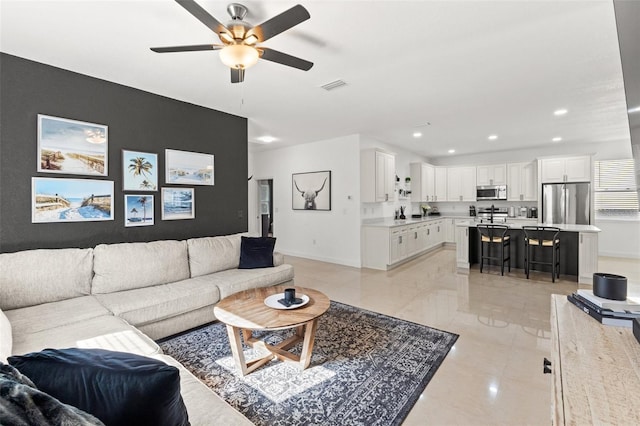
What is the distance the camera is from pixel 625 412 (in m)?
0.75

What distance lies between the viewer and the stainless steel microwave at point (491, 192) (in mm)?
7532

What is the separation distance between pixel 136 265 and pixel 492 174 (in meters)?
8.19

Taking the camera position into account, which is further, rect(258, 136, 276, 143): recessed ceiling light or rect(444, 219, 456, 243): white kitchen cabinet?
rect(444, 219, 456, 243): white kitchen cabinet

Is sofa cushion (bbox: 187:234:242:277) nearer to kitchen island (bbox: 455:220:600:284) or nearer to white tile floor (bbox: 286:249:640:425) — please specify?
white tile floor (bbox: 286:249:640:425)

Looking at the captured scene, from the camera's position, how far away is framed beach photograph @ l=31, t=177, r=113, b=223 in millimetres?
2845

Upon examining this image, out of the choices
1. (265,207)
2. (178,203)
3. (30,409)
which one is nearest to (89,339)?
(30,409)

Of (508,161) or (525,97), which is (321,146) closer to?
A: (525,97)

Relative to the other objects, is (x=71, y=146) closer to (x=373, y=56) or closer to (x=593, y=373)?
(x=373, y=56)

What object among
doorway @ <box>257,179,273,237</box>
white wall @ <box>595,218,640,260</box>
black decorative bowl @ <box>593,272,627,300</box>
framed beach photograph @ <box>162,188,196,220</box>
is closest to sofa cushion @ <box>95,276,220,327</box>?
framed beach photograph @ <box>162,188,196,220</box>

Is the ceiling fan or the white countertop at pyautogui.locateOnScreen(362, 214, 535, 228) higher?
the ceiling fan

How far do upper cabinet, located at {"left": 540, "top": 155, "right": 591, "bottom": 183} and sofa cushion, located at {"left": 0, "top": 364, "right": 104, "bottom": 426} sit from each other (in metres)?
8.55

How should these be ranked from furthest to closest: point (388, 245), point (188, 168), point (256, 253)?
1. point (388, 245)
2. point (188, 168)
3. point (256, 253)

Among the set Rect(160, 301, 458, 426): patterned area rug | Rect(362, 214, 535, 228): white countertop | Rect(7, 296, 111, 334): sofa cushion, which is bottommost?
Rect(160, 301, 458, 426): patterned area rug

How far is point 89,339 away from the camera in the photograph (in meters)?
1.89
